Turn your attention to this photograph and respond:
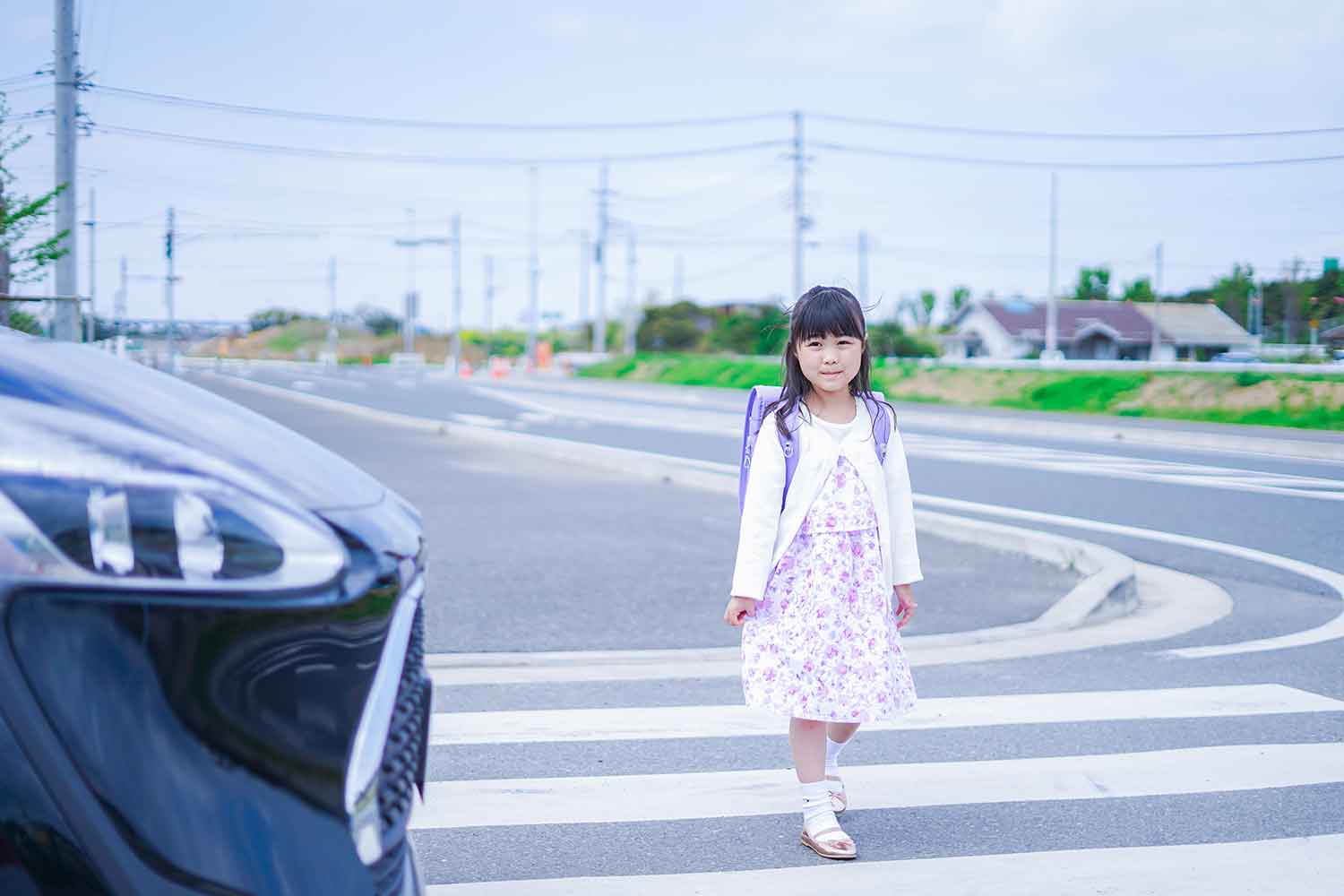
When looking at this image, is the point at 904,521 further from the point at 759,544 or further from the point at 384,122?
the point at 384,122

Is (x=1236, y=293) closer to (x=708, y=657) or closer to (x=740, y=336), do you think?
(x=740, y=336)

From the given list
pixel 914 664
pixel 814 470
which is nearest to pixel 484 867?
pixel 814 470

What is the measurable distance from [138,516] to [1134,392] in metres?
30.2

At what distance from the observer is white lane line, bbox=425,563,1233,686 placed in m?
6.06

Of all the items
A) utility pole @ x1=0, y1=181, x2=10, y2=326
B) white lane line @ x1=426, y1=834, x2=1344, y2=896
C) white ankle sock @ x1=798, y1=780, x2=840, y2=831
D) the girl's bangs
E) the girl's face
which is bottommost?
white lane line @ x1=426, y1=834, x2=1344, y2=896

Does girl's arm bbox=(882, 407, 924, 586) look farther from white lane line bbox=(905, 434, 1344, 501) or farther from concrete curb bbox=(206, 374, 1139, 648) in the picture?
white lane line bbox=(905, 434, 1344, 501)

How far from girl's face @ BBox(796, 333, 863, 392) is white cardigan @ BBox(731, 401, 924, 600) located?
0.13 meters

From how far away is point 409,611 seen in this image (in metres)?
1.89

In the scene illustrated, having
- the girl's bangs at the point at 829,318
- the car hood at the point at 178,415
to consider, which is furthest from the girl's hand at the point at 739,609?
the car hood at the point at 178,415

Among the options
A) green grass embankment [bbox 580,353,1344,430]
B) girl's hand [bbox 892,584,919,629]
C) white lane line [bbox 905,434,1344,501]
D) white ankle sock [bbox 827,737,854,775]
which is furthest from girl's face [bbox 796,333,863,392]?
green grass embankment [bbox 580,353,1344,430]

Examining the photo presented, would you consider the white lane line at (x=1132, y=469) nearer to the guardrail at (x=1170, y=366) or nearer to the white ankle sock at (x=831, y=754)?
the guardrail at (x=1170, y=366)

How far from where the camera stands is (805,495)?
3732 mm

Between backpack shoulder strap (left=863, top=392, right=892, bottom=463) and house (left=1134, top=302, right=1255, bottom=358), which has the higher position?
house (left=1134, top=302, right=1255, bottom=358)

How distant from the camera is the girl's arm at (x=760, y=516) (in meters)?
3.67
